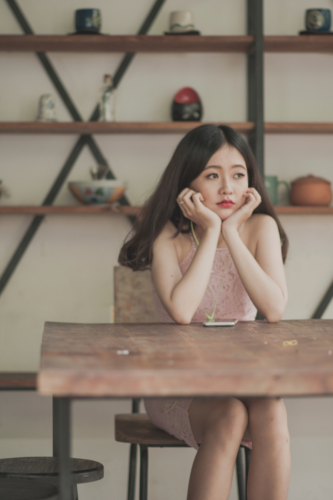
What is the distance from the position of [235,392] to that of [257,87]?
2369 millimetres

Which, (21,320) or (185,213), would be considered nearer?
(185,213)

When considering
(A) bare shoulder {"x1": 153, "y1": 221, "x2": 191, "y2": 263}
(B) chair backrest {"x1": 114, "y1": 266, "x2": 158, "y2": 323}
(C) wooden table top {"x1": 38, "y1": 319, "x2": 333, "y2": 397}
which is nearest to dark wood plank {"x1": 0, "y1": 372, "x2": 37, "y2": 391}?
(B) chair backrest {"x1": 114, "y1": 266, "x2": 158, "y2": 323}

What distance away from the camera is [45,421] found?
310cm

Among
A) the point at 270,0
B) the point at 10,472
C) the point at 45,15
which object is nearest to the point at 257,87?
the point at 270,0

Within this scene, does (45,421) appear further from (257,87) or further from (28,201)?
(257,87)

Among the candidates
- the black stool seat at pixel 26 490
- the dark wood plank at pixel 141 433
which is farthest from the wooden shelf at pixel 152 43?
the black stool seat at pixel 26 490

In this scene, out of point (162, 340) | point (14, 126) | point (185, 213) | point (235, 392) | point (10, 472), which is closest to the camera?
point (235, 392)

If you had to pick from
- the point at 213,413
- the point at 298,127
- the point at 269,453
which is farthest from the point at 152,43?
the point at 269,453

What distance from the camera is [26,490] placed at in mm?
1176

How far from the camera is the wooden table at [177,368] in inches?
33.7

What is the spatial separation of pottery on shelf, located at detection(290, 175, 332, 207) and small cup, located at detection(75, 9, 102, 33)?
135 cm

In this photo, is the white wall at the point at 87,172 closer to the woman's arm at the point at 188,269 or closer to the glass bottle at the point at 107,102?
the glass bottle at the point at 107,102

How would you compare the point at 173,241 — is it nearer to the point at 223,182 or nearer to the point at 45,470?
the point at 223,182

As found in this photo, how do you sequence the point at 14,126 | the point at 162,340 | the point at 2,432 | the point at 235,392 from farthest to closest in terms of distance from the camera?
the point at 2,432 < the point at 14,126 < the point at 162,340 < the point at 235,392
